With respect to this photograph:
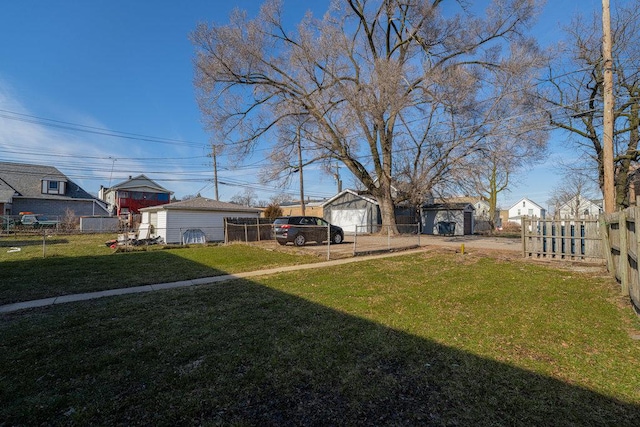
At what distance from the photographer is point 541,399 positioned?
2.69m

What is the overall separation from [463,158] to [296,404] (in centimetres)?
1860

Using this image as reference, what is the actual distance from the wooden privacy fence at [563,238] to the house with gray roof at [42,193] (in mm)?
36793

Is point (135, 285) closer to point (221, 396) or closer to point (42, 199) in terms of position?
point (221, 396)

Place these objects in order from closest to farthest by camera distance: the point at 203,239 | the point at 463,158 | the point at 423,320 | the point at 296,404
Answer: the point at 296,404, the point at 423,320, the point at 463,158, the point at 203,239

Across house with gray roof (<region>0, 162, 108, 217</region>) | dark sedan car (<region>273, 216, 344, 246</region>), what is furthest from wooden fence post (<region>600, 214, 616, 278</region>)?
house with gray roof (<region>0, 162, 108, 217</region>)

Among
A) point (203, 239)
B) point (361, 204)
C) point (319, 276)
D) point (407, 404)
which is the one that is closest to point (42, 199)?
point (203, 239)

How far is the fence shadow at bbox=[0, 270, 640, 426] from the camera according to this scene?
2.48 metres

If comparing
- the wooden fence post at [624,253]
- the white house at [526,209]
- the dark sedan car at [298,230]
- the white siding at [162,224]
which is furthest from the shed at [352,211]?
the white house at [526,209]

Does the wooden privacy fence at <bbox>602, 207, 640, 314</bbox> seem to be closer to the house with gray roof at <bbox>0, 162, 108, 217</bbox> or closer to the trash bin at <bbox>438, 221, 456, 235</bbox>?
the trash bin at <bbox>438, 221, 456, 235</bbox>

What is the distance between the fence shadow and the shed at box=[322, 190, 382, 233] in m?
23.9

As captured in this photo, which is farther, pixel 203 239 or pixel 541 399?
pixel 203 239

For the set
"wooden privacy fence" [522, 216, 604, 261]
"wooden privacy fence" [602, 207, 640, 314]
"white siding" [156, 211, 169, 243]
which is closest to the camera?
"wooden privacy fence" [602, 207, 640, 314]

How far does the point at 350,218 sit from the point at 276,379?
2731cm

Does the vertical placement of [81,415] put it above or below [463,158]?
below
